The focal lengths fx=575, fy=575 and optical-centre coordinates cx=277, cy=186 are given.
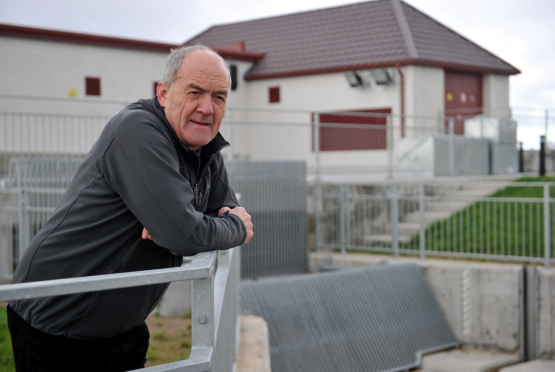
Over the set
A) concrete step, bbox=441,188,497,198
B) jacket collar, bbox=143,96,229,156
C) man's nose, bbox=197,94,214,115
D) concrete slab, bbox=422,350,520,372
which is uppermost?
man's nose, bbox=197,94,214,115

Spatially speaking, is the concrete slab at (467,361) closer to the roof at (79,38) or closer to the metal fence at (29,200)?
the metal fence at (29,200)

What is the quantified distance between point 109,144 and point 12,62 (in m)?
15.7

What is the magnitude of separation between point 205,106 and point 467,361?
26.2ft

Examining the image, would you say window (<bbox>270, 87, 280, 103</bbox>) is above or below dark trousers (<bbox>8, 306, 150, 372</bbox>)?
A: above

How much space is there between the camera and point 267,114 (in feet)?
64.6

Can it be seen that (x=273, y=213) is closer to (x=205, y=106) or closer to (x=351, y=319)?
(x=351, y=319)

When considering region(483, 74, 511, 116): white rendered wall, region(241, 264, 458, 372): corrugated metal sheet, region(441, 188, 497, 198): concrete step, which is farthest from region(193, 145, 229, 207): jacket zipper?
region(483, 74, 511, 116): white rendered wall

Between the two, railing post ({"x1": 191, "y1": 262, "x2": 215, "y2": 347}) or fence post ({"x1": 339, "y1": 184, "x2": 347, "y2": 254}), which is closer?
railing post ({"x1": 191, "y1": 262, "x2": 215, "y2": 347})

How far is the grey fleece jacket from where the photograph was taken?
1803mm

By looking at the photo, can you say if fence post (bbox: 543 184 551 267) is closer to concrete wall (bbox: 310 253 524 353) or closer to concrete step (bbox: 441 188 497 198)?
concrete wall (bbox: 310 253 524 353)

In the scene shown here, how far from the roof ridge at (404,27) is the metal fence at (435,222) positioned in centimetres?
619

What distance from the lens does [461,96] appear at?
1914 centimetres

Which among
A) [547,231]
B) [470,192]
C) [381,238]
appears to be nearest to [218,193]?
[547,231]

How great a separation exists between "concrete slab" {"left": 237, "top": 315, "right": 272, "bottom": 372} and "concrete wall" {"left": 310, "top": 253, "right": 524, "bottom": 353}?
4.81 meters
